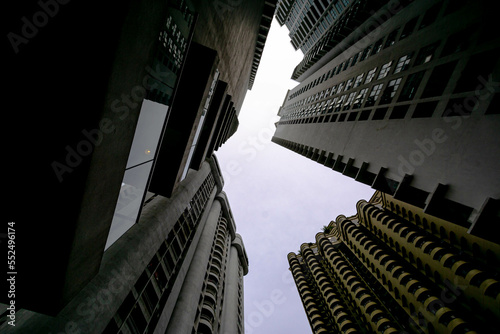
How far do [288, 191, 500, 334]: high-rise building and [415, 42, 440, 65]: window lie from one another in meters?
23.2

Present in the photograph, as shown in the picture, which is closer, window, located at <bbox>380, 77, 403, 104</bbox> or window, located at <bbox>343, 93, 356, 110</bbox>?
window, located at <bbox>380, 77, 403, 104</bbox>

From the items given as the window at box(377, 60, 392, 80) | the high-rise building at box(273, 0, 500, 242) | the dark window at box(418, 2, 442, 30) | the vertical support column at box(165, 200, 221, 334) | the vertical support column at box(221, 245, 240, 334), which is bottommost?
the vertical support column at box(221, 245, 240, 334)

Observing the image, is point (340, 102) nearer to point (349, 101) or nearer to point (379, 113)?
point (349, 101)

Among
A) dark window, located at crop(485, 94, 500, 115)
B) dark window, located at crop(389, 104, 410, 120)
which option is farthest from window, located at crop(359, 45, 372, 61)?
dark window, located at crop(485, 94, 500, 115)

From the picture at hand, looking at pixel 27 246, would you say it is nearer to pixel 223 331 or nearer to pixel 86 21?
pixel 86 21

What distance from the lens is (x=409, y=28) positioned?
20.0 metres

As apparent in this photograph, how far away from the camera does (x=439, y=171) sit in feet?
37.4

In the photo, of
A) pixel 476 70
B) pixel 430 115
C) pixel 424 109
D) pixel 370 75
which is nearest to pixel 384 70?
pixel 370 75

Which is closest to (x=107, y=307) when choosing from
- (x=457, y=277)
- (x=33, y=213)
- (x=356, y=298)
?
(x=33, y=213)

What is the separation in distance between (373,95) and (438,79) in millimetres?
7660

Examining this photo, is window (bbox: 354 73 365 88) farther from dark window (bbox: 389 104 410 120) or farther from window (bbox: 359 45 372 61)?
dark window (bbox: 389 104 410 120)

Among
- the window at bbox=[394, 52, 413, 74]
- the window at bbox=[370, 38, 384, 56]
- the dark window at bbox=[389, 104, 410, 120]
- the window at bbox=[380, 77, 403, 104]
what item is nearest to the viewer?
the dark window at bbox=[389, 104, 410, 120]

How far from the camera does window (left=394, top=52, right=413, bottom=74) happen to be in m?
17.7

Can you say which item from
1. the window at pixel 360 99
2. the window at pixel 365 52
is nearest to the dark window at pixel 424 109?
the window at pixel 360 99
